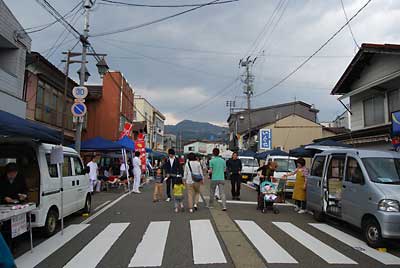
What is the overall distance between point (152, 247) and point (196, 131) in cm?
12459

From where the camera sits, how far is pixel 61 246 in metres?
6.97

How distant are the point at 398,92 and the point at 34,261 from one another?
14366 mm

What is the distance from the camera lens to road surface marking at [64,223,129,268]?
5805mm

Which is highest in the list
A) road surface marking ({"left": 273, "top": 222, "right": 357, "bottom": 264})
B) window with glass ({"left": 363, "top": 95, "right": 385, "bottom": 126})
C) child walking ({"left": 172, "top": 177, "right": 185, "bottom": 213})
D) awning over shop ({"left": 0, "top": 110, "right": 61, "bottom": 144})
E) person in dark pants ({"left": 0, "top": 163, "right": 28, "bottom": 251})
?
window with glass ({"left": 363, "top": 95, "right": 385, "bottom": 126})

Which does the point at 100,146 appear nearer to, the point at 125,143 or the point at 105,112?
the point at 125,143

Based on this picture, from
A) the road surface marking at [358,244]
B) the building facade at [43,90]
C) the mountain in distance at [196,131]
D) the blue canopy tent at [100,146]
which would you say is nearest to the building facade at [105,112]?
the building facade at [43,90]

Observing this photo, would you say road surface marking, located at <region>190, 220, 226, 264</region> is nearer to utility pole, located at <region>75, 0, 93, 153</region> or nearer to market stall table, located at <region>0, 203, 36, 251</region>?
market stall table, located at <region>0, 203, 36, 251</region>

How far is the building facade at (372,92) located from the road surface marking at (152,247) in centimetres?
978

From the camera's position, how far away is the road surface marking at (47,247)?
5.95 meters

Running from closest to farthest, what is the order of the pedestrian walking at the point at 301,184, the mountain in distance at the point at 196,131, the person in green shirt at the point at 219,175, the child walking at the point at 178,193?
the child walking at the point at 178,193 < the person in green shirt at the point at 219,175 < the pedestrian walking at the point at 301,184 < the mountain in distance at the point at 196,131

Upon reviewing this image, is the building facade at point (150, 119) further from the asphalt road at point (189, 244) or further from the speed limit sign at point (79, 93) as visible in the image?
the asphalt road at point (189, 244)

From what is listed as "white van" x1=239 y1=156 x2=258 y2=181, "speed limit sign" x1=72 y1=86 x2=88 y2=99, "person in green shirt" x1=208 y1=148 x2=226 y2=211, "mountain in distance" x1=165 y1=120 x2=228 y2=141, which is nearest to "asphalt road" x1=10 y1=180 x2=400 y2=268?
"person in green shirt" x1=208 y1=148 x2=226 y2=211

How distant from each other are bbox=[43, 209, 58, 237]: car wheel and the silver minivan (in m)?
6.85

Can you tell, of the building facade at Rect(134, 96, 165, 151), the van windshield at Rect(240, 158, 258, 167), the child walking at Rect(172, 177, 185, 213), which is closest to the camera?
the child walking at Rect(172, 177, 185, 213)
